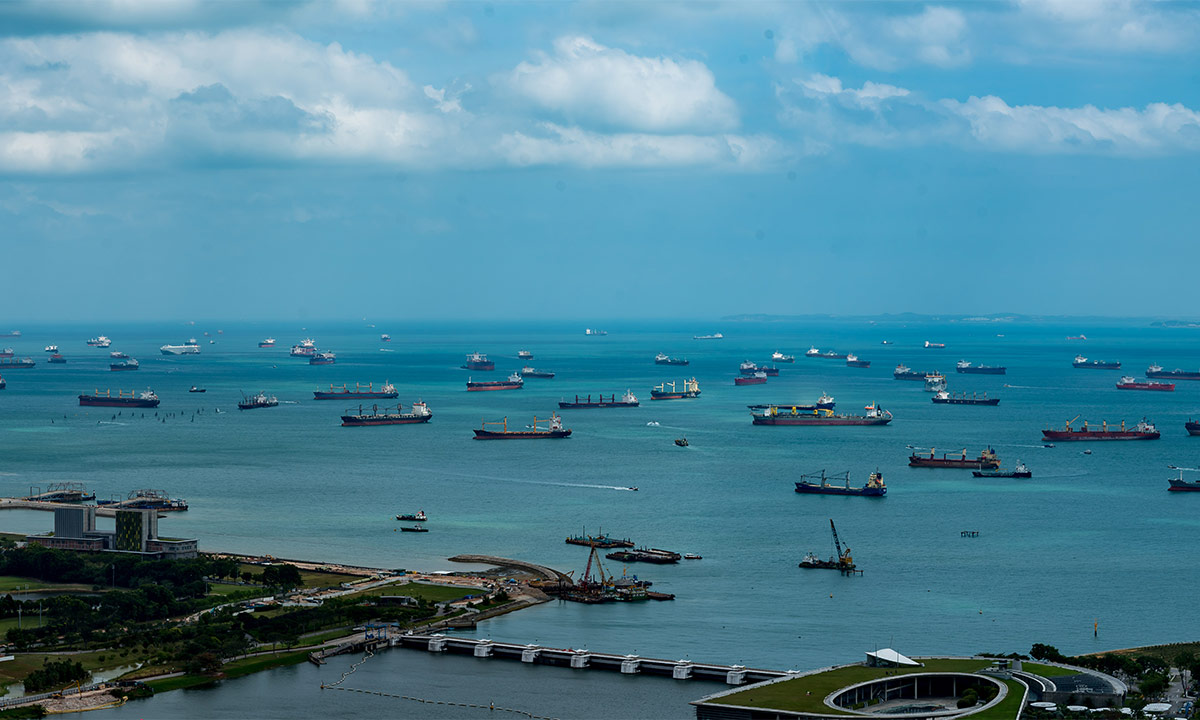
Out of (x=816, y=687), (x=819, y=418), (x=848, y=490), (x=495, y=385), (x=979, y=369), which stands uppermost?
(x=979, y=369)

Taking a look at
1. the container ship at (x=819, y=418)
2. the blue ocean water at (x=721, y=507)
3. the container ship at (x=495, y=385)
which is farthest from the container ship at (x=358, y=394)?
the container ship at (x=819, y=418)

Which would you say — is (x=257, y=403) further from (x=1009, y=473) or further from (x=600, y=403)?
(x=1009, y=473)

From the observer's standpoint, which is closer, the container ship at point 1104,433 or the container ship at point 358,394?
the container ship at point 1104,433

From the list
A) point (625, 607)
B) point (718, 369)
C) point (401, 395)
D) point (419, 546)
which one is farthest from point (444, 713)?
point (718, 369)

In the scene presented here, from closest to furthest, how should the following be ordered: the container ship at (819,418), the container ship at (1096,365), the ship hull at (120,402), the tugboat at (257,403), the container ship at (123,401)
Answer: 1. the container ship at (819,418)
2. the tugboat at (257,403)
3. the ship hull at (120,402)
4. the container ship at (123,401)
5. the container ship at (1096,365)

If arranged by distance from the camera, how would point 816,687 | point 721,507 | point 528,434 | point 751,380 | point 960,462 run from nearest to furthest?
point 816,687 → point 721,507 → point 960,462 → point 528,434 → point 751,380

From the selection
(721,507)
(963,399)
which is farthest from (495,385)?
(721,507)

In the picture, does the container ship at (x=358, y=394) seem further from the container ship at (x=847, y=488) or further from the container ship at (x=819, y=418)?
the container ship at (x=847, y=488)

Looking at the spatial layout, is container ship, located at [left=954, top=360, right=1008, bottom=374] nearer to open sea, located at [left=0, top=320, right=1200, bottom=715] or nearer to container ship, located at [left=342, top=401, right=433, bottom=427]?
open sea, located at [left=0, top=320, right=1200, bottom=715]
